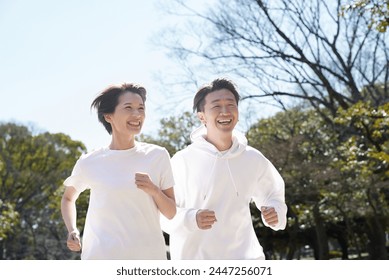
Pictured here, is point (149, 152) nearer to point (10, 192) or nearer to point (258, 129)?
point (258, 129)

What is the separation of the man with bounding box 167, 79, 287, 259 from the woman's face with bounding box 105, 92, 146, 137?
524 mm

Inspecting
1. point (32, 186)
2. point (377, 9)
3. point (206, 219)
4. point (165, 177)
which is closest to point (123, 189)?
point (165, 177)

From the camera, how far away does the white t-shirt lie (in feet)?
10.5

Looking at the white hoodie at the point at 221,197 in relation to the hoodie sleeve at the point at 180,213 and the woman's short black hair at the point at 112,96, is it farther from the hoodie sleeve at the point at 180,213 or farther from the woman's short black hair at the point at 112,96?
the woman's short black hair at the point at 112,96

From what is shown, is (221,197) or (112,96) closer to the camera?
(112,96)

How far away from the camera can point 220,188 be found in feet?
12.4

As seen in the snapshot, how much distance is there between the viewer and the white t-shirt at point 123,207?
321 centimetres

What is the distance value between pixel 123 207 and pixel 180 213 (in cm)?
45

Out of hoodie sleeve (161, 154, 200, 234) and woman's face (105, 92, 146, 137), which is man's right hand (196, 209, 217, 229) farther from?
woman's face (105, 92, 146, 137)

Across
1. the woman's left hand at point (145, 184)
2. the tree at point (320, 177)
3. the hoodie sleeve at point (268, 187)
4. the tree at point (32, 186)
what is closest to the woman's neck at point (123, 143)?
the woman's left hand at point (145, 184)

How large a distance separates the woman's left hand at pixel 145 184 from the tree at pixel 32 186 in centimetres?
2508

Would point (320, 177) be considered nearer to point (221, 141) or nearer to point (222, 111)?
point (221, 141)

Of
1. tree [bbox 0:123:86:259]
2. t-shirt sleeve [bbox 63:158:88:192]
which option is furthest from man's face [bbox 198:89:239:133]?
tree [bbox 0:123:86:259]
